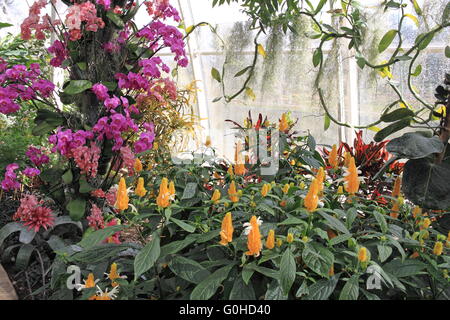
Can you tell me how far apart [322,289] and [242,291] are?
0.65ft

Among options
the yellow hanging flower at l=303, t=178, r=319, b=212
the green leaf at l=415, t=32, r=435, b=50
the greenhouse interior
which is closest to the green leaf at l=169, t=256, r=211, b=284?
the greenhouse interior

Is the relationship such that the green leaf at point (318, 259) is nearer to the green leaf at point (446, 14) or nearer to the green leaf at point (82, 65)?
the green leaf at point (82, 65)

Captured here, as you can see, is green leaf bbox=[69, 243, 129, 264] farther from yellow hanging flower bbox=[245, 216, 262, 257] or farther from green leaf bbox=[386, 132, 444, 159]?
green leaf bbox=[386, 132, 444, 159]

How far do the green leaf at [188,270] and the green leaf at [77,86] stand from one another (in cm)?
97

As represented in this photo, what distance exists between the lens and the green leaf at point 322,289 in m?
1.08

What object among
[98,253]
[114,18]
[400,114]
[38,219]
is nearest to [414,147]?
[400,114]

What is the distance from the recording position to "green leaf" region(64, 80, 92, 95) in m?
1.84

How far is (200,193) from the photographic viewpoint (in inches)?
65.1

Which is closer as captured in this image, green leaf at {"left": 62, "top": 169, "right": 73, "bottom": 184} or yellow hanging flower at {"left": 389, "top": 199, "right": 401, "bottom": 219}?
yellow hanging flower at {"left": 389, "top": 199, "right": 401, "bottom": 219}

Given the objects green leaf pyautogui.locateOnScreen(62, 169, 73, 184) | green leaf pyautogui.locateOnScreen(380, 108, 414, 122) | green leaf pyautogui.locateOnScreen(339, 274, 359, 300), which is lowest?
green leaf pyautogui.locateOnScreen(339, 274, 359, 300)

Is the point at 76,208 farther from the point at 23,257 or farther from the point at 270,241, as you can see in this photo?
the point at 270,241

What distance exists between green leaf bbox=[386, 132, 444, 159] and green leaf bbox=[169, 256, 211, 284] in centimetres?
84
